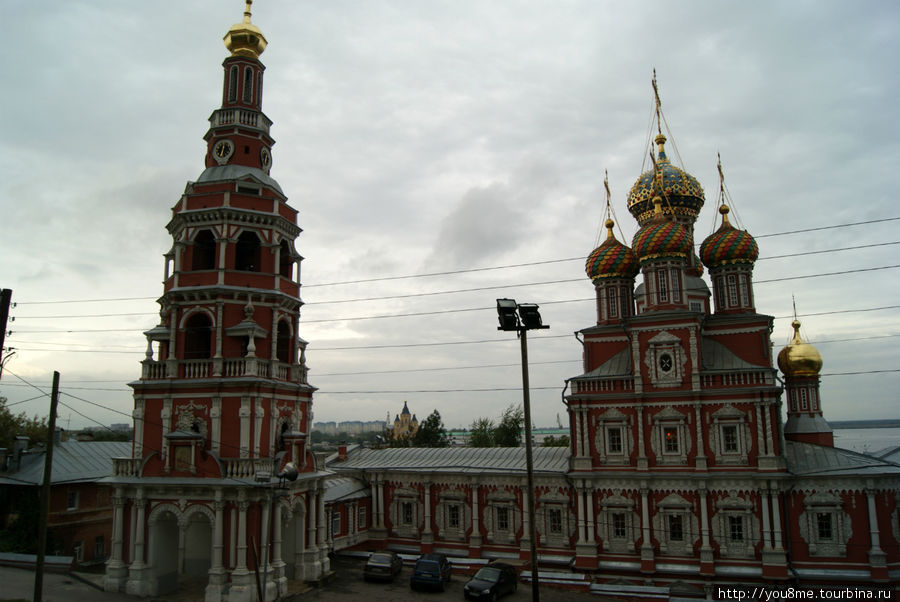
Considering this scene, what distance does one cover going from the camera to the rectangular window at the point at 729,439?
85.9ft

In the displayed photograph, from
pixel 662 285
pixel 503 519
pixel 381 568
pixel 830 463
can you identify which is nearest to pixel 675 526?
pixel 830 463

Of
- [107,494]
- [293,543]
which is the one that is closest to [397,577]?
[293,543]

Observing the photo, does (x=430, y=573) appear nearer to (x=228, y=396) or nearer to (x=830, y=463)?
(x=228, y=396)

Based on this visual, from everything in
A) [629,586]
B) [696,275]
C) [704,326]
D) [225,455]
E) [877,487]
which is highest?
[696,275]

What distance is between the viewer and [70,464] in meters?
32.2

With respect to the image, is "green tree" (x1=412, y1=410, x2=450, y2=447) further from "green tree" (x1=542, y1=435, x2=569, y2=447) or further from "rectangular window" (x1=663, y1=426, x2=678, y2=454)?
"rectangular window" (x1=663, y1=426, x2=678, y2=454)

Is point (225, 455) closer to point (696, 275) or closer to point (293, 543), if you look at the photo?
point (293, 543)

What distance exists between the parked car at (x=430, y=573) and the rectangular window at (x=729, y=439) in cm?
1265

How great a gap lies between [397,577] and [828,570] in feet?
55.7

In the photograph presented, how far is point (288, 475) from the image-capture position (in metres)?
19.2

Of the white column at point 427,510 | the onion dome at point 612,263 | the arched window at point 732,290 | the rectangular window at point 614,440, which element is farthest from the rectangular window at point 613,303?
the white column at point 427,510

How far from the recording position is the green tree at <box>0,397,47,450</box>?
39750mm

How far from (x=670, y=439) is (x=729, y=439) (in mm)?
2343

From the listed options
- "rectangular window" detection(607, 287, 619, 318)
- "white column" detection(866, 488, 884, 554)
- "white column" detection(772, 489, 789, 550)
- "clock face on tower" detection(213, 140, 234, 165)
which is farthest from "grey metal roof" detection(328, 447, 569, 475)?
"clock face on tower" detection(213, 140, 234, 165)
